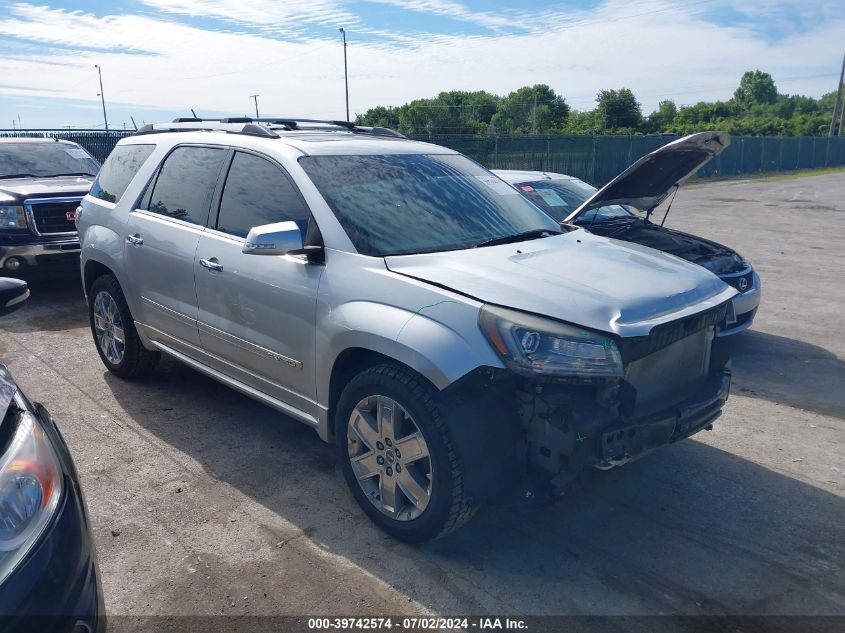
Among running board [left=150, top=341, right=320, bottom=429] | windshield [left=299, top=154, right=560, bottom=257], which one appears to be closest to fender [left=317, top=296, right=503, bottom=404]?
windshield [left=299, top=154, right=560, bottom=257]

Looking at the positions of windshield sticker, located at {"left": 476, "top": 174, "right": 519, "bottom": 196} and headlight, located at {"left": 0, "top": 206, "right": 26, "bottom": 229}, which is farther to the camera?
headlight, located at {"left": 0, "top": 206, "right": 26, "bottom": 229}

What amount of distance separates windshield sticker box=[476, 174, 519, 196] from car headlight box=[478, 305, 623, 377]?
5.59 ft

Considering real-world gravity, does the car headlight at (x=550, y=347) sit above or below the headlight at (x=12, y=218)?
above

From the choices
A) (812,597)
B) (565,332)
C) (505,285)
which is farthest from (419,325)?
(812,597)

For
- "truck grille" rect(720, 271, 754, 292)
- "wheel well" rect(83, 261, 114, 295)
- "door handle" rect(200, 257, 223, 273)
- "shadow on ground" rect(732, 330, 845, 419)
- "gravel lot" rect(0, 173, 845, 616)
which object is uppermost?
"door handle" rect(200, 257, 223, 273)

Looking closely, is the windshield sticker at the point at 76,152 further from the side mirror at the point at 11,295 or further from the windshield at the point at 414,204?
the side mirror at the point at 11,295

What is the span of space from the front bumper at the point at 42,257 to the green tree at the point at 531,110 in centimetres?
7835

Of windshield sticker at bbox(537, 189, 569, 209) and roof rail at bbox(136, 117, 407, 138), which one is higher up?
roof rail at bbox(136, 117, 407, 138)

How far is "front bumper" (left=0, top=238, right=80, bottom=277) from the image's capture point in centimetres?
795

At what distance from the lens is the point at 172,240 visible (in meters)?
4.66

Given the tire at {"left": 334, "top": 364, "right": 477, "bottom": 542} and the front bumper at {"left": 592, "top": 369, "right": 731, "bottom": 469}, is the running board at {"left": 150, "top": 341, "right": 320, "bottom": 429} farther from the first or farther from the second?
the front bumper at {"left": 592, "top": 369, "right": 731, "bottom": 469}

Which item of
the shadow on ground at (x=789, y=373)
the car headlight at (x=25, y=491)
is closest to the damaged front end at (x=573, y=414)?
the car headlight at (x=25, y=491)

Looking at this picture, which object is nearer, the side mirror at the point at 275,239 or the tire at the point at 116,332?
the side mirror at the point at 275,239

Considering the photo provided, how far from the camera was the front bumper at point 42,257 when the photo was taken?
7945 mm
